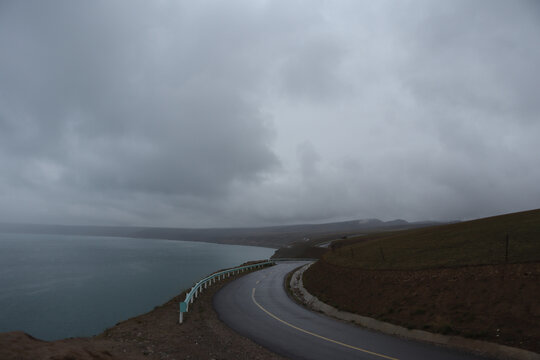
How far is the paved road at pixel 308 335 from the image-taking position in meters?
12.8

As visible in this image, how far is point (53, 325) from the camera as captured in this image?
3194 cm

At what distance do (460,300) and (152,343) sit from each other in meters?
17.1

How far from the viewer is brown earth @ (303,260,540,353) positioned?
43.2 feet

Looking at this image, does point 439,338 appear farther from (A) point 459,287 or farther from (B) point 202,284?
(B) point 202,284

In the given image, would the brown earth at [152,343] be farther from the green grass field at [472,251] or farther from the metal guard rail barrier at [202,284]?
the green grass field at [472,251]

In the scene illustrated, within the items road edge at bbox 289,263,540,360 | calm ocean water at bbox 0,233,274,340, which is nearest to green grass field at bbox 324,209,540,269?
road edge at bbox 289,263,540,360

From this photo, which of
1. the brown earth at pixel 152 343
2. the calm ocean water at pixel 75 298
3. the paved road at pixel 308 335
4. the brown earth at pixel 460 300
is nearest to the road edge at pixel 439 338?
the brown earth at pixel 460 300

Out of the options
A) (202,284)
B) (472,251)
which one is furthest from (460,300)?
(202,284)

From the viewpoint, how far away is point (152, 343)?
546 inches

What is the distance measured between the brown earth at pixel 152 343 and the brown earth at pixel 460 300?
31.1 feet

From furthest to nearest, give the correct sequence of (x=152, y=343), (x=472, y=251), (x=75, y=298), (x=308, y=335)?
1. (x=75, y=298)
2. (x=472, y=251)
3. (x=308, y=335)
4. (x=152, y=343)

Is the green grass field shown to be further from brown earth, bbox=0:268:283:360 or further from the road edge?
brown earth, bbox=0:268:283:360

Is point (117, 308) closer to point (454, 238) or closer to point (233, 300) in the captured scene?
point (233, 300)

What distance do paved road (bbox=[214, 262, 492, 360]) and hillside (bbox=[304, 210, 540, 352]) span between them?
81.0 inches
